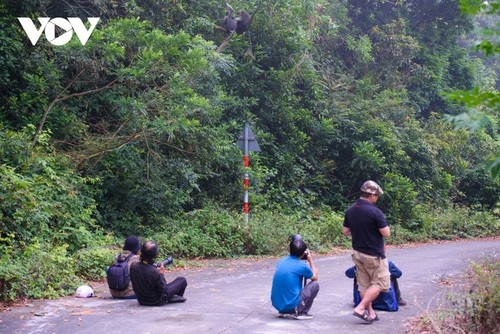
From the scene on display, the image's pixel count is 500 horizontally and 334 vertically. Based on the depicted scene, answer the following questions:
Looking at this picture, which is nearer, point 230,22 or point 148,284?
point 148,284

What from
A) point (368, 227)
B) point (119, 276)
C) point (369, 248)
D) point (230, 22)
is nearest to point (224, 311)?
point (119, 276)

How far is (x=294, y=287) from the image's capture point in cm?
888

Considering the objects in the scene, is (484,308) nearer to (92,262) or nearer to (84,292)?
(84,292)

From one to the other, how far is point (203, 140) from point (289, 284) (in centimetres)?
842

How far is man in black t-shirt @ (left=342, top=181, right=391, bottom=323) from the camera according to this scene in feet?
28.3

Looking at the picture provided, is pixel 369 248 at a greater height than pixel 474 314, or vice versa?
pixel 369 248

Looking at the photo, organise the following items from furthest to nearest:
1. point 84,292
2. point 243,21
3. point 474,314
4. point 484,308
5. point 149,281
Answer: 1. point 243,21
2. point 84,292
3. point 149,281
4. point 474,314
5. point 484,308

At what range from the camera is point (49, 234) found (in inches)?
507

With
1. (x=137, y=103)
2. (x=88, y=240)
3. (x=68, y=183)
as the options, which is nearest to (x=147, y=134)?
(x=137, y=103)

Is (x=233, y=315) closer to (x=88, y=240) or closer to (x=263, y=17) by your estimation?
(x=88, y=240)

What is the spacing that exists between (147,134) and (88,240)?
3056 millimetres

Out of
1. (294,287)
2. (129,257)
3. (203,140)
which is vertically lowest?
(294,287)

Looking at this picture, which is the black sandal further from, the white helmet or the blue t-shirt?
the white helmet

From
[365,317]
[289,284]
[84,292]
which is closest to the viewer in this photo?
[365,317]
